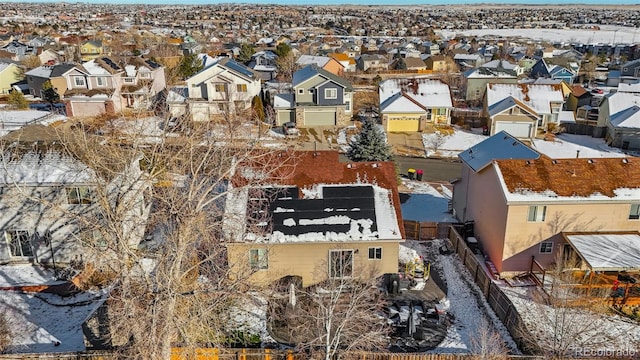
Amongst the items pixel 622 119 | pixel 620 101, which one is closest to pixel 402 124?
pixel 622 119

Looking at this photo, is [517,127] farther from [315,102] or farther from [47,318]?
[47,318]

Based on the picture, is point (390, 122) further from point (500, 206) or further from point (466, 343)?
point (466, 343)

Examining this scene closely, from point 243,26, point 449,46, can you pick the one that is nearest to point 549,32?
point 449,46

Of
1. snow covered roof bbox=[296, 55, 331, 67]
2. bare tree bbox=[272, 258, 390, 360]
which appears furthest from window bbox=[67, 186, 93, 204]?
snow covered roof bbox=[296, 55, 331, 67]

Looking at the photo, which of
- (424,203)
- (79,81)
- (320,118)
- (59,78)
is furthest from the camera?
(59,78)

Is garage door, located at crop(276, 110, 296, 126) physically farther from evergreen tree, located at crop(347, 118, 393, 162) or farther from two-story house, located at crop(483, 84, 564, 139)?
two-story house, located at crop(483, 84, 564, 139)

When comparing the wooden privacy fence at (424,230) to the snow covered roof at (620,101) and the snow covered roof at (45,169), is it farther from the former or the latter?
the snow covered roof at (620,101)
